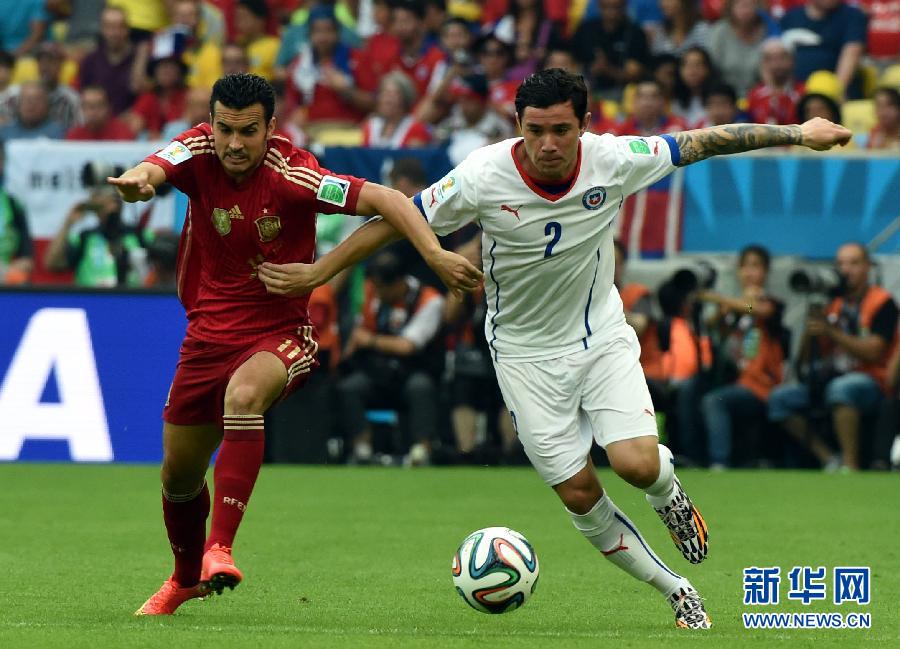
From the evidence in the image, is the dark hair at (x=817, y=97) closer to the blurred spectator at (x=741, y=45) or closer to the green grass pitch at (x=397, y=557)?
the blurred spectator at (x=741, y=45)

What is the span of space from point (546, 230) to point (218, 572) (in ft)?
6.78

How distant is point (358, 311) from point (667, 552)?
5812mm

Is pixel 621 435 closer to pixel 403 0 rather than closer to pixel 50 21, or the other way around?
pixel 403 0

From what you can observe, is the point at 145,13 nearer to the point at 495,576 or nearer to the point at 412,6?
the point at 412,6

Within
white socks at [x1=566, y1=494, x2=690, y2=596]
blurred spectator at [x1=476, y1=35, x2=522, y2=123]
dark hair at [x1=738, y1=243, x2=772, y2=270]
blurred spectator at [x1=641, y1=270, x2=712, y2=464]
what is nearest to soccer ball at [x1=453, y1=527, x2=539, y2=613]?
white socks at [x1=566, y1=494, x2=690, y2=596]

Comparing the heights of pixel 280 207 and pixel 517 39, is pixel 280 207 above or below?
below

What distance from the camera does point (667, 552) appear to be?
32.0 ft

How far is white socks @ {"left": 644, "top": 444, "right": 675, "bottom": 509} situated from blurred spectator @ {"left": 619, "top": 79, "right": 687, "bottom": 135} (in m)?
9.01

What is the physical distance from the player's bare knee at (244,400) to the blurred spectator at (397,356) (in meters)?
7.59

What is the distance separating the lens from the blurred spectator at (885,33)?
56.8 feet

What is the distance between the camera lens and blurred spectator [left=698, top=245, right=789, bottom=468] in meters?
14.4

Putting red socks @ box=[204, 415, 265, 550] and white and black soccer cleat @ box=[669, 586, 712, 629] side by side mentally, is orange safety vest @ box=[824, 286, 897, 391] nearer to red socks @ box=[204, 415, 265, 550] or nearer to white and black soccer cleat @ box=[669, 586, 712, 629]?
white and black soccer cleat @ box=[669, 586, 712, 629]

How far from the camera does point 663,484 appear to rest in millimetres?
7109

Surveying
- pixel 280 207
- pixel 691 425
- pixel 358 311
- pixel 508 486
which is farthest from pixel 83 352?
pixel 280 207
